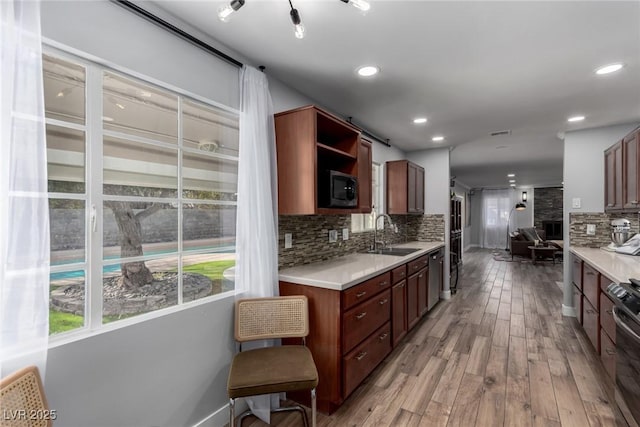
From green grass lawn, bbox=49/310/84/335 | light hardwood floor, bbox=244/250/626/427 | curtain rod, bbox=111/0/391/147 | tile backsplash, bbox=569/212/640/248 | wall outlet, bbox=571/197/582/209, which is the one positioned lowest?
light hardwood floor, bbox=244/250/626/427

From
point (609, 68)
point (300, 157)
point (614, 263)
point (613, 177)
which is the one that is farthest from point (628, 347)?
point (613, 177)

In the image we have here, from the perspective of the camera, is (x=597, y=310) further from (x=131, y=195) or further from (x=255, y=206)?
(x=131, y=195)

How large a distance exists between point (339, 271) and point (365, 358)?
0.66 meters

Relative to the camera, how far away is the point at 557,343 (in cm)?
296

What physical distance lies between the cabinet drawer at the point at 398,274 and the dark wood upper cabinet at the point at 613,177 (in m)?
2.30

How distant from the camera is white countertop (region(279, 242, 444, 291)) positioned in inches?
77.8

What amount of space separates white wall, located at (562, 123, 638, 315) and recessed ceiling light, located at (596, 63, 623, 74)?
5.95ft

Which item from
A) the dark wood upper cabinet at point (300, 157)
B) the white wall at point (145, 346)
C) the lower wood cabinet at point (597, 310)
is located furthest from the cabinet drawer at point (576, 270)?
the white wall at point (145, 346)

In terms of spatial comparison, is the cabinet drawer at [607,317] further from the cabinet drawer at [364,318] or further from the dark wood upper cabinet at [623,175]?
the cabinet drawer at [364,318]

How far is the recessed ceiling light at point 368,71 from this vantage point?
6.91 feet

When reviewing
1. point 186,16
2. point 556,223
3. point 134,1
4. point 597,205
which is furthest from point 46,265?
point 556,223

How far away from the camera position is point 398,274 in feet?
9.11

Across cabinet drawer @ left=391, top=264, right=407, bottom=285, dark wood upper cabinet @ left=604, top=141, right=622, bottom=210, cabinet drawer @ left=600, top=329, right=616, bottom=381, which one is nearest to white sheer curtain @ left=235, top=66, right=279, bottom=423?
cabinet drawer @ left=391, top=264, right=407, bottom=285

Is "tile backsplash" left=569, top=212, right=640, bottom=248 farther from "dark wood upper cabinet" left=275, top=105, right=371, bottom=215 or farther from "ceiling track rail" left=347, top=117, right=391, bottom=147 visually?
"dark wood upper cabinet" left=275, top=105, right=371, bottom=215
